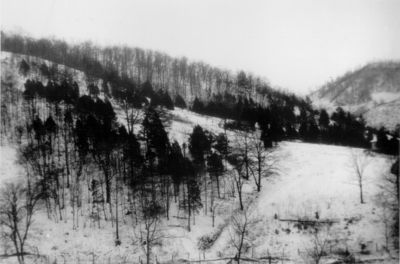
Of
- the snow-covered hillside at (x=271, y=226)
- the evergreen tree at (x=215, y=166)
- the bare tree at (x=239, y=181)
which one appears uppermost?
the evergreen tree at (x=215, y=166)

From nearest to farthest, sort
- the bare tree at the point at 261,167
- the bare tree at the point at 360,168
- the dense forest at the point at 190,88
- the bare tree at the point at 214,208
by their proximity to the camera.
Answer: the bare tree at the point at 360,168 → the bare tree at the point at 214,208 → the bare tree at the point at 261,167 → the dense forest at the point at 190,88

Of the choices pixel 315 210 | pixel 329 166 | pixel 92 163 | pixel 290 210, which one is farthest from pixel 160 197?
pixel 329 166

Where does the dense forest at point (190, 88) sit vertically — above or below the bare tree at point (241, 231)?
above


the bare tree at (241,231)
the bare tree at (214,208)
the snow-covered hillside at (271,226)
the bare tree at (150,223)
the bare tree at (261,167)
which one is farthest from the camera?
the bare tree at (261,167)

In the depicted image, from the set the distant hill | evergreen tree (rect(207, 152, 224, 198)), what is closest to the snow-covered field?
evergreen tree (rect(207, 152, 224, 198))

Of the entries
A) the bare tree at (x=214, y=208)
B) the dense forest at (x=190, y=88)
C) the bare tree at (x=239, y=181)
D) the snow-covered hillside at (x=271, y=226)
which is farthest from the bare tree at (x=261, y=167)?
the bare tree at (x=214, y=208)

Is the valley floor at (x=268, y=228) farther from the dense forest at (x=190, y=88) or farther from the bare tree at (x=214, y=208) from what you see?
the dense forest at (x=190, y=88)

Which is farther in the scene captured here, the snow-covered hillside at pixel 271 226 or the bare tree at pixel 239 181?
the bare tree at pixel 239 181
